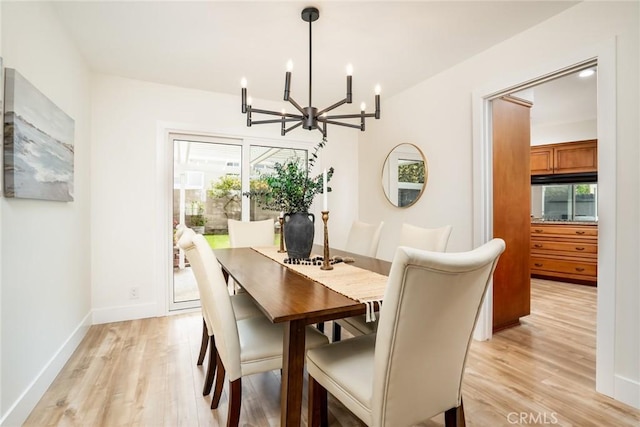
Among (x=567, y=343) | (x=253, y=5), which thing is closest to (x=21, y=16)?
(x=253, y=5)

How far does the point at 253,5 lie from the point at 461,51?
171 centimetres

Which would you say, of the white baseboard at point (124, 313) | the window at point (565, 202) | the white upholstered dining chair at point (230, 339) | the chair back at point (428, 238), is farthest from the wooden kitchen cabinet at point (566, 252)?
the white baseboard at point (124, 313)

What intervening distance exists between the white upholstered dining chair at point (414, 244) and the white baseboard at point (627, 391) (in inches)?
46.6

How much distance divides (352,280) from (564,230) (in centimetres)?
459

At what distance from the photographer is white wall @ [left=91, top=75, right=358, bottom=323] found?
9.64 feet

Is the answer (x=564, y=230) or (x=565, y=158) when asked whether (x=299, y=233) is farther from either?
(x=565, y=158)

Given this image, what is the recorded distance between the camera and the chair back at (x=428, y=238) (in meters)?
2.01

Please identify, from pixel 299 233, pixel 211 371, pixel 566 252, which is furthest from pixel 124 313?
pixel 566 252

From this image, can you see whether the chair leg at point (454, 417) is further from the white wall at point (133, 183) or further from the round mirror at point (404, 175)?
the white wall at point (133, 183)

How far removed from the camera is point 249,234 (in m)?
3.01

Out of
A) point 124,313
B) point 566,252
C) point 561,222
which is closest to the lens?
point 124,313

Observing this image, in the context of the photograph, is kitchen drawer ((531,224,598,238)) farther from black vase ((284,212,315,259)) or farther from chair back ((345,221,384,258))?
black vase ((284,212,315,259))

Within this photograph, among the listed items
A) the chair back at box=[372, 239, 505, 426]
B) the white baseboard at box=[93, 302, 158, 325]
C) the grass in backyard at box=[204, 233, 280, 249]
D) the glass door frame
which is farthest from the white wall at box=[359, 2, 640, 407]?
the white baseboard at box=[93, 302, 158, 325]

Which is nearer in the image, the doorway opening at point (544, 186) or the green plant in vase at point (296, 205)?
the green plant in vase at point (296, 205)
